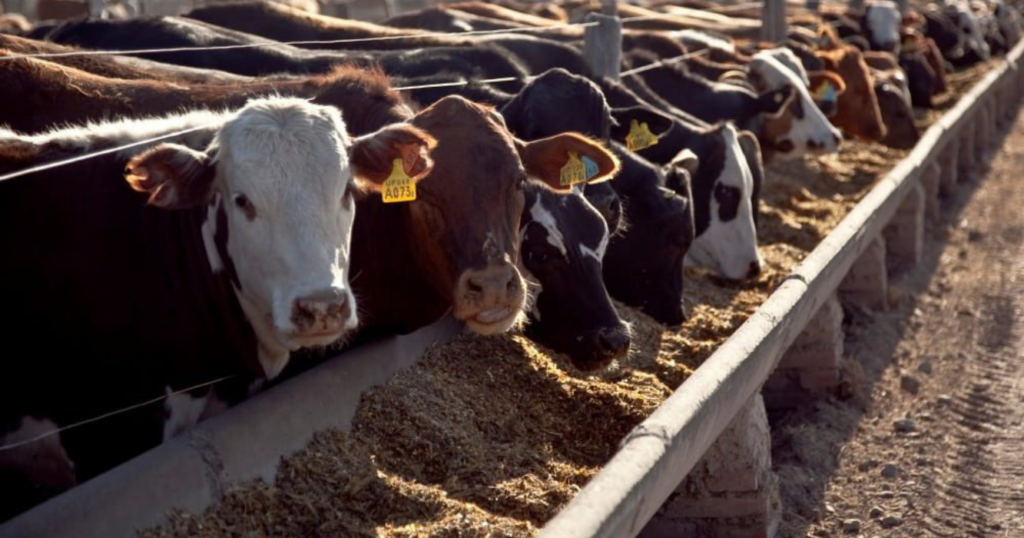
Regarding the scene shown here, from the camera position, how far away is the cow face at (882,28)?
1830 centimetres

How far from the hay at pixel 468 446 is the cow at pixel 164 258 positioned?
42 centimetres

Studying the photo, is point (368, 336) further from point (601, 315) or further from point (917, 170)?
point (917, 170)

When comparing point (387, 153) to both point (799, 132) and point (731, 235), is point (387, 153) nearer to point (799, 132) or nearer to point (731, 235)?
point (731, 235)

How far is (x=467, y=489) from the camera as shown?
4.15m

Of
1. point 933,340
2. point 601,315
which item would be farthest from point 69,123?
point 933,340

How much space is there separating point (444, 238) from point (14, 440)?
61.8 inches

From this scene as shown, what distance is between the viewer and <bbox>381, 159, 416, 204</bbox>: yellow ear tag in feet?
14.8

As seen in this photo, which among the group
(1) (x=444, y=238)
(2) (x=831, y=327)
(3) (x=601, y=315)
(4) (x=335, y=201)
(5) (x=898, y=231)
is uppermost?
(4) (x=335, y=201)

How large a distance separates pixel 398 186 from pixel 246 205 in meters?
0.63

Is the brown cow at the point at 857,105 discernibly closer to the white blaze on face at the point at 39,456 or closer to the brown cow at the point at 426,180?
the brown cow at the point at 426,180

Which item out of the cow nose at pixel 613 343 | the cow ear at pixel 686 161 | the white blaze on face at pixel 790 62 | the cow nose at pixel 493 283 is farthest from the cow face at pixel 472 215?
the white blaze on face at pixel 790 62

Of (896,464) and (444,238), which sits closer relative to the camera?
(444,238)

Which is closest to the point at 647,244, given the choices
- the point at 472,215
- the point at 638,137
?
the point at 638,137

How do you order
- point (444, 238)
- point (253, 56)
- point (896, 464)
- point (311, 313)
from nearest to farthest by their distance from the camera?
point (311, 313) → point (444, 238) → point (896, 464) → point (253, 56)
